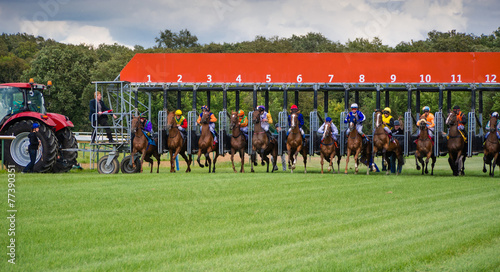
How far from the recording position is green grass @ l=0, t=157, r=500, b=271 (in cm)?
802

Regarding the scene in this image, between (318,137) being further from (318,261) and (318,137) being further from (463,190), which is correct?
(318,261)

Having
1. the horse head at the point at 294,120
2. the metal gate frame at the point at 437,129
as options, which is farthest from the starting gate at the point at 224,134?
the metal gate frame at the point at 437,129

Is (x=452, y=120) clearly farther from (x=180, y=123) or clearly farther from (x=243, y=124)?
(x=180, y=123)

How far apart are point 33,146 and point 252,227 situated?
422 inches

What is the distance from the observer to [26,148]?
66.3 feet

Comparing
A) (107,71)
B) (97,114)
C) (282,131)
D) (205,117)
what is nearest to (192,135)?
(205,117)

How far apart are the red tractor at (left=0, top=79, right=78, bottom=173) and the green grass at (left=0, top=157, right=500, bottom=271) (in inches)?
124

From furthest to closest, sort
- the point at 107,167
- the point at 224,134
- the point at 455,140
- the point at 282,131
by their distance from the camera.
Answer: the point at 224,134, the point at 282,131, the point at 455,140, the point at 107,167

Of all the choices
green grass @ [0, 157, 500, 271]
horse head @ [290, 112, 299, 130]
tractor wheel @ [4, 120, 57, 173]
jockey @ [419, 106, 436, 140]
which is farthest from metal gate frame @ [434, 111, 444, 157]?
tractor wheel @ [4, 120, 57, 173]

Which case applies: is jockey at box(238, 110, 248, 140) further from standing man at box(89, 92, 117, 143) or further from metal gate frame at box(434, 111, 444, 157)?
metal gate frame at box(434, 111, 444, 157)

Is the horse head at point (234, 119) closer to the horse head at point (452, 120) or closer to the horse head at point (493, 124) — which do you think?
the horse head at point (452, 120)

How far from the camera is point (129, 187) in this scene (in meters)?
15.4

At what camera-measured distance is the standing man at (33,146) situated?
18844 millimetres

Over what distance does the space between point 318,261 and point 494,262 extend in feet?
7.11
